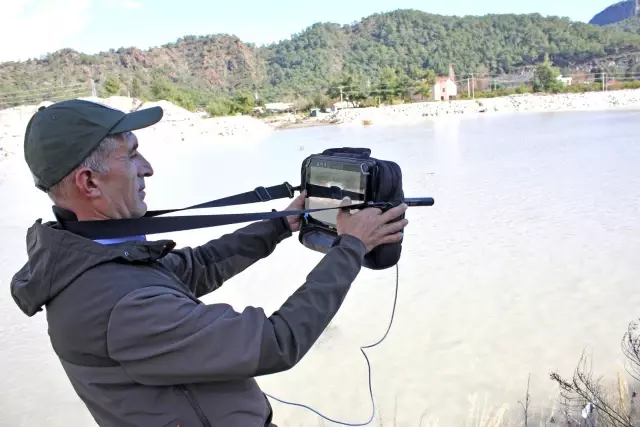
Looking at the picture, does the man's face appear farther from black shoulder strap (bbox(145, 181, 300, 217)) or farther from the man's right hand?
the man's right hand

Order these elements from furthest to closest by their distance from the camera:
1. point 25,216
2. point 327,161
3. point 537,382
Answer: point 25,216 → point 537,382 → point 327,161

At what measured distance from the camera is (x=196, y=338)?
871mm

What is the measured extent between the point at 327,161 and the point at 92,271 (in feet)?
2.09

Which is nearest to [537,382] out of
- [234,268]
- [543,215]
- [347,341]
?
[347,341]

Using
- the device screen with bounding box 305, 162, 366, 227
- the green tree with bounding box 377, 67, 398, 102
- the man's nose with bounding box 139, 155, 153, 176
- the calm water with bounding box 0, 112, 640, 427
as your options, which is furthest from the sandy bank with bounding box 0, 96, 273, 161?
the man's nose with bounding box 139, 155, 153, 176

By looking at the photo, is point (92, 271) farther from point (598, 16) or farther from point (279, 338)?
point (598, 16)

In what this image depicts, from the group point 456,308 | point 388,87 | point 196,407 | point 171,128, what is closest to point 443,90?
point 388,87

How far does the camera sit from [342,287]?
1.00m

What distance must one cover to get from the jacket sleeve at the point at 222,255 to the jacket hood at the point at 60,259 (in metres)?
0.47

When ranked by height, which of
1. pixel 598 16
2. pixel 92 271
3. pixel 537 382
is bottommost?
pixel 537 382

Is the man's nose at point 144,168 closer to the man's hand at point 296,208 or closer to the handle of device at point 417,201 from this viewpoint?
the man's hand at point 296,208

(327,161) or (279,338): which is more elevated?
(327,161)

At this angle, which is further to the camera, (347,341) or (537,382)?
(347,341)

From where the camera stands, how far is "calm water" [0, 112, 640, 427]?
10.2ft
